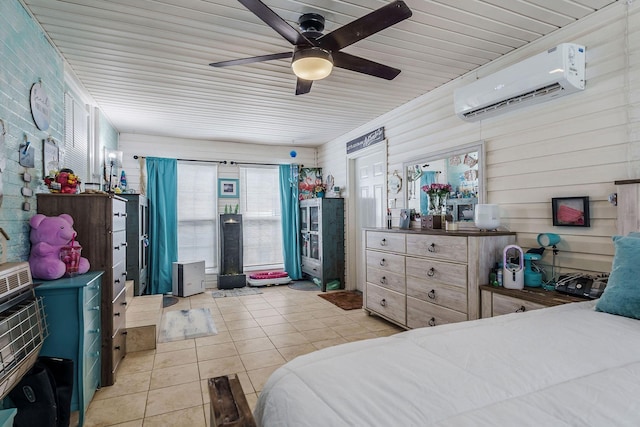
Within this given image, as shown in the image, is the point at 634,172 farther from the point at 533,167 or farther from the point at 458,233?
the point at 458,233

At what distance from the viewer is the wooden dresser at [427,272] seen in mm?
2707

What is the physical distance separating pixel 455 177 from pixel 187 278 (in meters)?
4.04

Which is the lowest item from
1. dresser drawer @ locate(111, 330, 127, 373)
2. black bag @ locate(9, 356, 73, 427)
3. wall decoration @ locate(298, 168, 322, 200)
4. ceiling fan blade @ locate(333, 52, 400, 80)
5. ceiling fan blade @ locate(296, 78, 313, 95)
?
dresser drawer @ locate(111, 330, 127, 373)

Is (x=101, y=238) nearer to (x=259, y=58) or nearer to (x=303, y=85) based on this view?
(x=259, y=58)

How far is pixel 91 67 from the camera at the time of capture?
9.96 ft

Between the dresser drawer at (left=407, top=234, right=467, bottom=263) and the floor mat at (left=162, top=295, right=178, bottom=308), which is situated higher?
the dresser drawer at (left=407, top=234, right=467, bottom=263)

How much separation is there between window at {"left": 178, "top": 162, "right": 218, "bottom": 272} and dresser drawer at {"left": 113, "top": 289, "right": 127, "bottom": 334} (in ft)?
9.44

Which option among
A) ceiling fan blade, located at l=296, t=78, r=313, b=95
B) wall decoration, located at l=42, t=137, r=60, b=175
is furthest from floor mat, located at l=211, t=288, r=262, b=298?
ceiling fan blade, located at l=296, t=78, r=313, b=95

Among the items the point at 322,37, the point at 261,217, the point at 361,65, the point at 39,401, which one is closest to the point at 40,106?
the point at 39,401

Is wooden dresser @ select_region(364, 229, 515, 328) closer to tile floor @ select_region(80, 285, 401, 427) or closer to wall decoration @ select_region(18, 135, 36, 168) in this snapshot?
tile floor @ select_region(80, 285, 401, 427)

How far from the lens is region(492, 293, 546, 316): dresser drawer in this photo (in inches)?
90.3

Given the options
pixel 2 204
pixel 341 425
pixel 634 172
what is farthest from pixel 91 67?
pixel 634 172

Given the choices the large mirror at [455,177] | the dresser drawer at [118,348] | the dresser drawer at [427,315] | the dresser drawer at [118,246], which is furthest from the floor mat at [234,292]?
the large mirror at [455,177]

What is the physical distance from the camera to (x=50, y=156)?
2.59m
